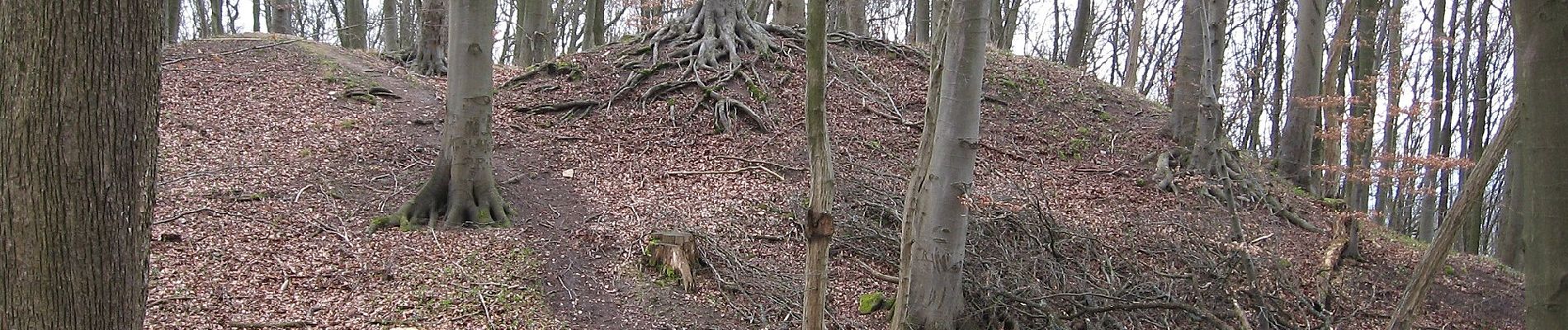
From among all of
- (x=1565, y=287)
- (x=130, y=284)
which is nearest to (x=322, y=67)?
(x=130, y=284)

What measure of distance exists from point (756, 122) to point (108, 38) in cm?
804

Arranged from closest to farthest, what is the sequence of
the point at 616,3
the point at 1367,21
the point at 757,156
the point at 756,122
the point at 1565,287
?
the point at 1565,287
the point at 757,156
the point at 756,122
the point at 1367,21
the point at 616,3

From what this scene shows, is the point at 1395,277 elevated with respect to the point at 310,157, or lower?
lower

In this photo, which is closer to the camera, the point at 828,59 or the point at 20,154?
the point at 20,154

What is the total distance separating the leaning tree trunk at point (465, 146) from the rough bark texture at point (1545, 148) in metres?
7.13

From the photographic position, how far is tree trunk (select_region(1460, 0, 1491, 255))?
16.8 m

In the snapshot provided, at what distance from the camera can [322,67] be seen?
12.5 metres

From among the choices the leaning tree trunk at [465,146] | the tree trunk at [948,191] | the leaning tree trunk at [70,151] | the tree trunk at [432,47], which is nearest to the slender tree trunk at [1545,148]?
the tree trunk at [948,191]

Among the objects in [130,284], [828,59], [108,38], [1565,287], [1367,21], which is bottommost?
[130,284]

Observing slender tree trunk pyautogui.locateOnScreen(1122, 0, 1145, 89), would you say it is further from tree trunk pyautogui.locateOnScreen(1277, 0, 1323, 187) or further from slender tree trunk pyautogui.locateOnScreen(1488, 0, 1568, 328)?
slender tree trunk pyautogui.locateOnScreen(1488, 0, 1568, 328)

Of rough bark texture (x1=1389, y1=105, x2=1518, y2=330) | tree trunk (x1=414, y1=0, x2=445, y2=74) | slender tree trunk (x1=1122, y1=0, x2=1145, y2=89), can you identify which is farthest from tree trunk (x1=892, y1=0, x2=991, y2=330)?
slender tree trunk (x1=1122, y1=0, x2=1145, y2=89)

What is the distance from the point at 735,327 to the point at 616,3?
20898 millimetres

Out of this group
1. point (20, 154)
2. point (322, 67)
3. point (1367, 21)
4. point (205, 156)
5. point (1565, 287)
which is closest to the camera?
point (1565, 287)

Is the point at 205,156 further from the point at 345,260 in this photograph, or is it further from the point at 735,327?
the point at 735,327
